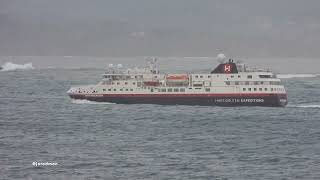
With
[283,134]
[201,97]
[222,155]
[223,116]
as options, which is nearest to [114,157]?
[222,155]

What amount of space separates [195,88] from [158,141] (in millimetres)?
37376

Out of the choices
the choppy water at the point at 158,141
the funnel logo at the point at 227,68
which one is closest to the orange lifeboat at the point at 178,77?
the choppy water at the point at 158,141

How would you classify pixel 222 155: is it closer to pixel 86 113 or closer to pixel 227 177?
pixel 227 177

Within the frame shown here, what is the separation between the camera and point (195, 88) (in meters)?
114

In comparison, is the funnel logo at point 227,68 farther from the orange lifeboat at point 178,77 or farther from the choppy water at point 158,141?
the choppy water at point 158,141

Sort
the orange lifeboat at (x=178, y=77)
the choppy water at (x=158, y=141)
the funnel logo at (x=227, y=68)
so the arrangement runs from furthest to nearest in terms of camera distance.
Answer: the funnel logo at (x=227, y=68) < the orange lifeboat at (x=178, y=77) < the choppy water at (x=158, y=141)

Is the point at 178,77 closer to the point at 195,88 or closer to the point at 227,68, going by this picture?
the point at 195,88

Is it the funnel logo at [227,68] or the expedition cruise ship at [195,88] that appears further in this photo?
the funnel logo at [227,68]

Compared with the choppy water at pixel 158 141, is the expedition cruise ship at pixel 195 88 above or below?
above

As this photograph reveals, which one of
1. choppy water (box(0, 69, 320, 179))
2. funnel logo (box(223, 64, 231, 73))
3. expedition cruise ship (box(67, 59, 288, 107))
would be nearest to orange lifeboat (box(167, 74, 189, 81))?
→ expedition cruise ship (box(67, 59, 288, 107))

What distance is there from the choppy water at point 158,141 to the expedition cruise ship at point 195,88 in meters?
1.71

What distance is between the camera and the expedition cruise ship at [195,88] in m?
113

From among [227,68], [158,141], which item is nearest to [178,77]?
[227,68]

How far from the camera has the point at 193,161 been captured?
6538cm
